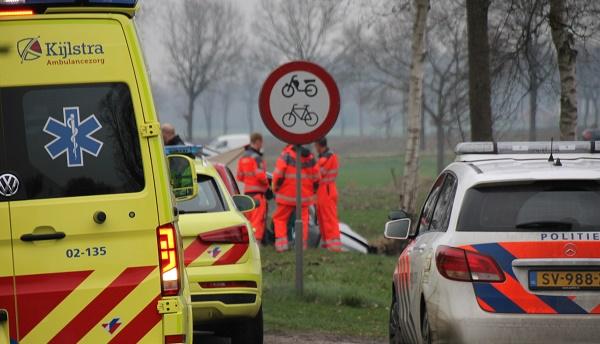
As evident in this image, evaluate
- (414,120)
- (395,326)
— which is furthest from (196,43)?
(395,326)

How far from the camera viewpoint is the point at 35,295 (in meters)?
6.28

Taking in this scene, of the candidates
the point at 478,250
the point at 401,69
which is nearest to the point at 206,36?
the point at 401,69

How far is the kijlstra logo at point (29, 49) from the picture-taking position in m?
6.31

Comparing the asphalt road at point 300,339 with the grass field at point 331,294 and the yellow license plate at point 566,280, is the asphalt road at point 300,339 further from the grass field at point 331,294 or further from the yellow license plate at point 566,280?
the yellow license plate at point 566,280

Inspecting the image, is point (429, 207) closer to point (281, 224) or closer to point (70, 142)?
point (70, 142)

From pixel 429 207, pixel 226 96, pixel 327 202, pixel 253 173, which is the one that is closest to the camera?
pixel 429 207

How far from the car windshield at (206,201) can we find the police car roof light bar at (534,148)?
83.2 inches

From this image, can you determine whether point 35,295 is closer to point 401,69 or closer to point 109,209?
point 109,209

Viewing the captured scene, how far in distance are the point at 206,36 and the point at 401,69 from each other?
33.9ft

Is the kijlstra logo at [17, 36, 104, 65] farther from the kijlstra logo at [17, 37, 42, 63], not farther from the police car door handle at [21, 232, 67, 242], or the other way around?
the police car door handle at [21, 232, 67, 242]

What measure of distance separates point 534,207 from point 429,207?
1.78 metres

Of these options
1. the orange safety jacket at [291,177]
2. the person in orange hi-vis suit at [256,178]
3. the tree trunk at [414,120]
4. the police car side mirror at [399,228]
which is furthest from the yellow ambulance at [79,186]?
the tree trunk at [414,120]

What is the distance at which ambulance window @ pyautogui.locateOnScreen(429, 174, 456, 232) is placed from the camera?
7.56 m

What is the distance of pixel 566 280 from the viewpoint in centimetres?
686
